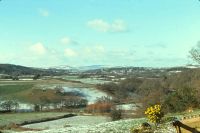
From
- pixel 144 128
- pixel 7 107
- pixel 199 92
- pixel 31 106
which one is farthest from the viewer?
pixel 31 106

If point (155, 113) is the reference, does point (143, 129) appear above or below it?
below

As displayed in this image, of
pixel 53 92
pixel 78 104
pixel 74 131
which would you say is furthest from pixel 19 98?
pixel 74 131

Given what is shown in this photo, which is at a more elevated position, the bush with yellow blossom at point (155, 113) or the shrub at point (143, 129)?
the bush with yellow blossom at point (155, 113)

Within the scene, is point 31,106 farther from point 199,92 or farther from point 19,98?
point 199,92

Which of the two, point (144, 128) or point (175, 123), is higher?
point (175, 123)

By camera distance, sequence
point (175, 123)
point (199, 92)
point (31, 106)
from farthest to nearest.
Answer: point (31, 106) → point (199, 92) → point (175, 123)

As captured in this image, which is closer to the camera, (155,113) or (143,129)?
(155,113)

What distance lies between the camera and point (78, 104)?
574 ft

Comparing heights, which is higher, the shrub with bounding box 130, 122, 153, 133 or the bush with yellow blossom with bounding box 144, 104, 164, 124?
the bush with yellow blossom with bounding box 144, 104, 164, 124

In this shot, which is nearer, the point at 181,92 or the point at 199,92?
the point at 181,92

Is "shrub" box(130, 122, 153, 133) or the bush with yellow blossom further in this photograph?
"shrub" box(130, 122, 153, 133)

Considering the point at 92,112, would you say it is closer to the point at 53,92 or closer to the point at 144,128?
the point at 53,92

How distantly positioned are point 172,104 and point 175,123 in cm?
4471

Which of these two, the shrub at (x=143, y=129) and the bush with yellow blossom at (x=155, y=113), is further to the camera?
the shrub at (x=143, y=129)
